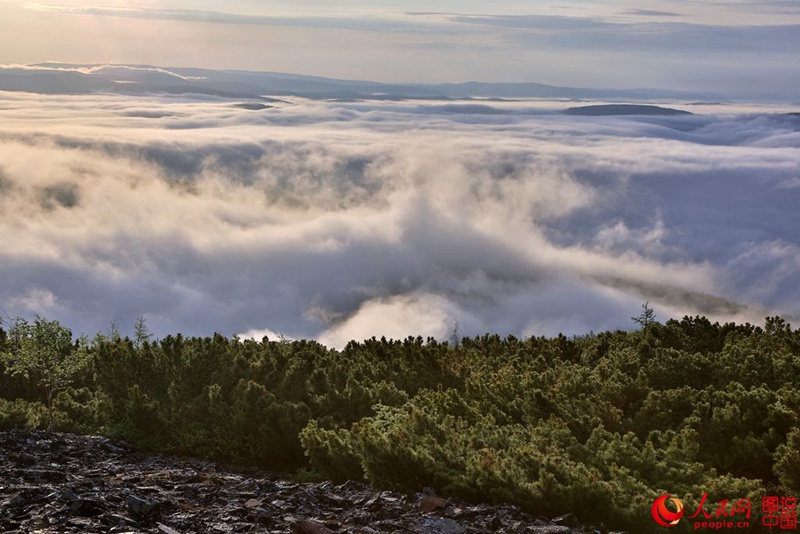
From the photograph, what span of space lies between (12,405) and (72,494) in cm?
1664

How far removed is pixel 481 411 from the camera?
27094mm

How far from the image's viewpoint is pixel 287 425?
2847 centimetres

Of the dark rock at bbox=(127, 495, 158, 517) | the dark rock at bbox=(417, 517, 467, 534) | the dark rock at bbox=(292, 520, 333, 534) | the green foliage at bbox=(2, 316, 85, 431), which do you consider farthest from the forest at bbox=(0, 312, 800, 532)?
the dark rock at bbox=(127, 495, 158, 517)

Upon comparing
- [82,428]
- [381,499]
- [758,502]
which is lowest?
[82,428]

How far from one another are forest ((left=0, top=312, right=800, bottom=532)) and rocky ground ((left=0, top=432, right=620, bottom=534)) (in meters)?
1.07

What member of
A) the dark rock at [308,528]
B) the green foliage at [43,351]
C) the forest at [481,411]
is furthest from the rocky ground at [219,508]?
the green foliage at [43,351]

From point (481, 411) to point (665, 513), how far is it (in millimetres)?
9767

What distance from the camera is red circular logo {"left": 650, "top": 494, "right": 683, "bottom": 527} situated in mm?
17578

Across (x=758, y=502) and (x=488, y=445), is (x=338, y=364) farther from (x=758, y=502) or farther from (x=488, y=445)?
(x=758, y=502)

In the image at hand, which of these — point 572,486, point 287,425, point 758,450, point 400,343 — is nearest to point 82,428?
point 287,425

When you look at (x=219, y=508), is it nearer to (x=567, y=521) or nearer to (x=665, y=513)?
(x=567, y=521)

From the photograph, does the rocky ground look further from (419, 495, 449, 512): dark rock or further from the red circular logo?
the red circular logo

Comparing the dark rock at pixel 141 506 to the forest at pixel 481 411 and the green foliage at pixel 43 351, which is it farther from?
the green foliage at pixel 43 351

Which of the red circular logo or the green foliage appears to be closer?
the red circular logo
